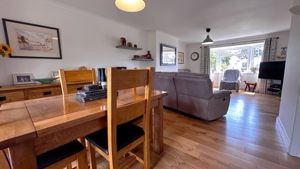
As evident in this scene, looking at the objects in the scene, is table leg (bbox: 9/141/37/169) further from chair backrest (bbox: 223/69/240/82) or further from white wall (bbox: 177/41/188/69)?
white wall (bbox: 177/41/188/69)

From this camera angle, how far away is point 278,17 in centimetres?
332

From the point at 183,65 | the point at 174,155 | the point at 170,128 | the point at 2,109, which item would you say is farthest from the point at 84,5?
the point at 183,65

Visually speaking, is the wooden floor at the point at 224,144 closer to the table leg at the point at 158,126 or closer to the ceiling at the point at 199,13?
the table leg at the point at 158,126

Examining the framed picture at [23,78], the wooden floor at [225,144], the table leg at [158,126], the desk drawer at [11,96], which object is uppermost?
the framed picture at [23,78]

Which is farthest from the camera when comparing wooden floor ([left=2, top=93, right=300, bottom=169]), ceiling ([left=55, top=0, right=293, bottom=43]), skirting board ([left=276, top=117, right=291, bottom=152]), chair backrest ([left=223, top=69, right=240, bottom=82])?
chair backrest ([left=223, top=69, right=240, bottom=82])

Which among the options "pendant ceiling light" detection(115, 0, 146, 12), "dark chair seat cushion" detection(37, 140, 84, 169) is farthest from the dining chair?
"pendant ceiling light" detection(115, 0, 146, 12)

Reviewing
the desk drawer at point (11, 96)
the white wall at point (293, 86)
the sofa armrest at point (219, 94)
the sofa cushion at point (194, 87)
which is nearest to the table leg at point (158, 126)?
the sofa cushion at point (194, 87)

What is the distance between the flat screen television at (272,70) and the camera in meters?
4.20

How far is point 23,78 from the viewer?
2.17m

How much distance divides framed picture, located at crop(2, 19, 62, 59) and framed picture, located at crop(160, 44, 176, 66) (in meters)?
3.04

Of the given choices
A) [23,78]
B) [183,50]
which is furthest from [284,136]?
[183,50]

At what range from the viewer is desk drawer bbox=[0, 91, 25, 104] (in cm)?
175

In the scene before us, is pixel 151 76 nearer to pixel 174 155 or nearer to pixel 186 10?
pixel 174 155

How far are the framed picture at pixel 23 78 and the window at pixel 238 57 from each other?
687cm
